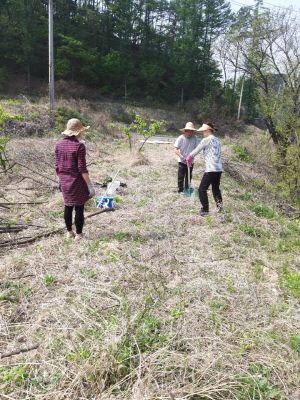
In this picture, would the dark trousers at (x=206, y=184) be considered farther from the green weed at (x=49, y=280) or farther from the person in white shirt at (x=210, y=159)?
the green weed at (x=49, y=280)

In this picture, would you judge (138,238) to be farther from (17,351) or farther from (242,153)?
(242,153)

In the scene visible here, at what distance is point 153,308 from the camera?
268cm

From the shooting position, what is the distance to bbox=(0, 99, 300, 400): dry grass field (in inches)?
78.2

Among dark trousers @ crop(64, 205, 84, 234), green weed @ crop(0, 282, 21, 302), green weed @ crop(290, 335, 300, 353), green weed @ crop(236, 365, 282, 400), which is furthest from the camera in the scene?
dark trousers @ crop(64, 205, 84, 234)

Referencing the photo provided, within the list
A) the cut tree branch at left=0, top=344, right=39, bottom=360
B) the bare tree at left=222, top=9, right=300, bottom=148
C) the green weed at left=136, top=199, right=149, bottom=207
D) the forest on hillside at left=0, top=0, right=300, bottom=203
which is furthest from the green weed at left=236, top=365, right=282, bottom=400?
the forest on hillside at left=0, top=0, right=300, bottom=203

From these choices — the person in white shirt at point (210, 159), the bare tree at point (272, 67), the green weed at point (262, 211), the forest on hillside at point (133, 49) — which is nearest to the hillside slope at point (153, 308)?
the green weed at point (262, 211)

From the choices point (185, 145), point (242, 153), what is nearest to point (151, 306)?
point (185, 145)

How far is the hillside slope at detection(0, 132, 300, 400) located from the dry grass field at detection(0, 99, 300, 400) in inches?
0.4

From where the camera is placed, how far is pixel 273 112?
1273 centimetres

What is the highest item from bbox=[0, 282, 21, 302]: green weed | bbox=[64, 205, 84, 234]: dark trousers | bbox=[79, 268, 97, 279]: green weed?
bbox=[64, 205, 84, 234]: dark trousers

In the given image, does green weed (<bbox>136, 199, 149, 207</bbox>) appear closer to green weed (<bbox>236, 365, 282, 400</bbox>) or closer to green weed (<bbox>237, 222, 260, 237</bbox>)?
green weed (<bbox>237, 222, 260, 237</bbox>)

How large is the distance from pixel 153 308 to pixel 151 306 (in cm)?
3

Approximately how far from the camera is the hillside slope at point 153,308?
1987 millimetres

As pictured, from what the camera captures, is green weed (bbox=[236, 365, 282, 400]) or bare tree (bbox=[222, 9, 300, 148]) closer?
green weed (bbox=[236, 365, 282, 400])
